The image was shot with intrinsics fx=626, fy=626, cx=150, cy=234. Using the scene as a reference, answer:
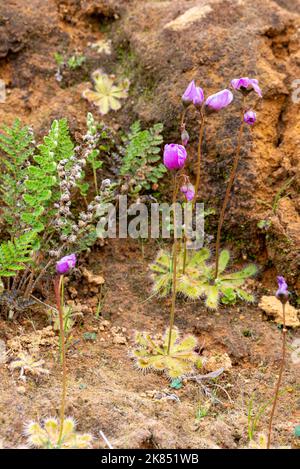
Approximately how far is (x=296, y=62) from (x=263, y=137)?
624mm

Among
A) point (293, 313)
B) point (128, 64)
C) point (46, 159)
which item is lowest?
point (293, 313)

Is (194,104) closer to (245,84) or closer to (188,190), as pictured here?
(245,84)

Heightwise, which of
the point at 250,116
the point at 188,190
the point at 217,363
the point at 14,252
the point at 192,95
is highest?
the point at 192,95

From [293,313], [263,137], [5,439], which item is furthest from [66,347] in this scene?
[263,137]

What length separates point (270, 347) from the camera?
3.38m

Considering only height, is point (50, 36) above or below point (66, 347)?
above

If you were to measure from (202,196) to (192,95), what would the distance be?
0.92m

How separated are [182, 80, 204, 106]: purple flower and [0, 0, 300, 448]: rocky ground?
655mm

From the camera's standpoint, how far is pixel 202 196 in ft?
13.0

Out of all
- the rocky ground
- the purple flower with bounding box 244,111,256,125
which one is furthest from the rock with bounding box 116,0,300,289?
the purple flower with bounding box 244,111,256,125

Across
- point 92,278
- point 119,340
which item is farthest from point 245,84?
point 119,340

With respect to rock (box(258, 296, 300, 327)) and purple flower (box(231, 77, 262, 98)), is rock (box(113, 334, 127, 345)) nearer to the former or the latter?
rock (box(258, 296, 300, 327))

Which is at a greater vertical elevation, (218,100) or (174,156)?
(218,100)

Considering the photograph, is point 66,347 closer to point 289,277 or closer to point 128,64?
point 289,277
